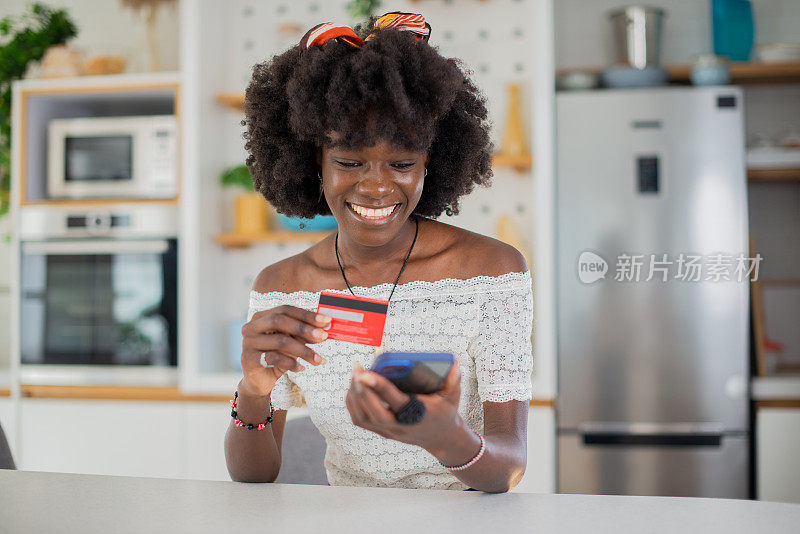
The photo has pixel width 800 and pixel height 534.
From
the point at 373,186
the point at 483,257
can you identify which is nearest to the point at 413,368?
the point at 373,186

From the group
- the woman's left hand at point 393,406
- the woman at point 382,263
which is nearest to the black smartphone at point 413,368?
the woman's left hand at point 393,406

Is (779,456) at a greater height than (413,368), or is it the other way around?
(413,368)

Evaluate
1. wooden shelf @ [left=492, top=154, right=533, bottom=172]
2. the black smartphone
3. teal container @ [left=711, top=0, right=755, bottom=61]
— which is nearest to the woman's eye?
the black smartphone

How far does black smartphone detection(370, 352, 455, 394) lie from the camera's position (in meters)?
0.89

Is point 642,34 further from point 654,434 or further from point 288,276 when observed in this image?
point 288,276

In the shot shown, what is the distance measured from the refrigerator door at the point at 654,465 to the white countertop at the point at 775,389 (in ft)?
0.56

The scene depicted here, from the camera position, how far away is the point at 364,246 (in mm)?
1432

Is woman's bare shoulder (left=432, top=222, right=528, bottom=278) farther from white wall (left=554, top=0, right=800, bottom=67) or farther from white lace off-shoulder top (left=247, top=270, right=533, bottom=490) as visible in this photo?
white wall (left=554, top=0, right=800, bottom=67)

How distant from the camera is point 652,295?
278cm

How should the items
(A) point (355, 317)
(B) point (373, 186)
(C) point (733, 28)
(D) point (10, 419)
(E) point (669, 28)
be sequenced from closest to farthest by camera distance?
(A) point (355, 317), (B) point (373, 186), (D) point (10, 419), (C) point (733, 28), (E) point (669, 28)

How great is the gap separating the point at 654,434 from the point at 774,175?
3.78 feet

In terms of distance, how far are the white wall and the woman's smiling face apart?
2.33 metres

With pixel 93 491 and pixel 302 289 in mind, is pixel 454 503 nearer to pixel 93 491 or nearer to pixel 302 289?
pixel 93 491

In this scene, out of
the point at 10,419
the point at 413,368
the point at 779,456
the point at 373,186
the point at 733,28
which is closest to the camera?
the point at 413,368
